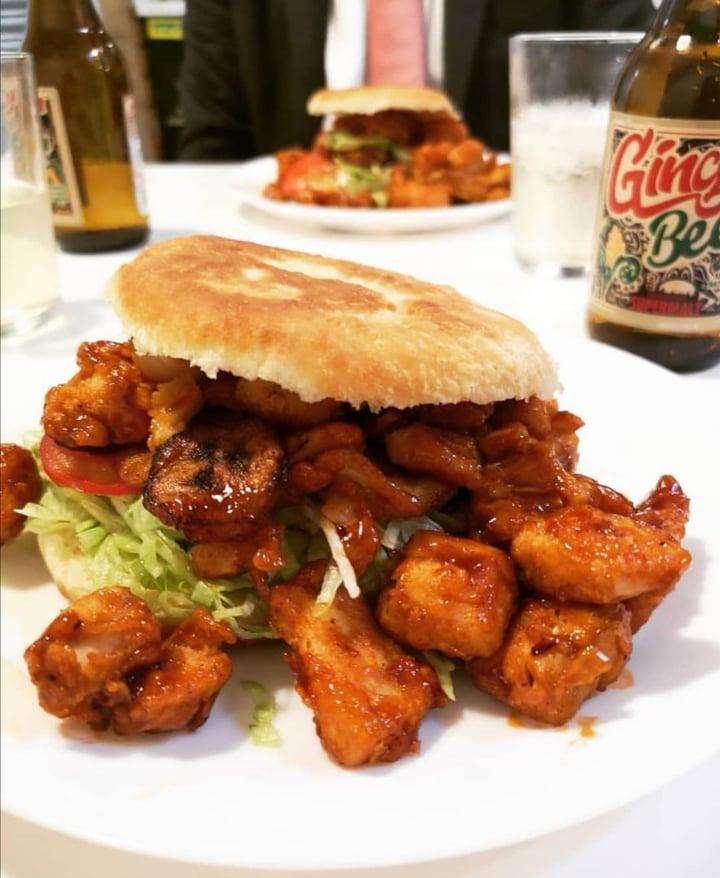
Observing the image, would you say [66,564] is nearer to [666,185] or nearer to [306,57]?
[666,185]

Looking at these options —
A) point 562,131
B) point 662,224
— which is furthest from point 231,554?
point 562,131

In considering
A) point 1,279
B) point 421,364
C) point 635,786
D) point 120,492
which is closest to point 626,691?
point 635,786

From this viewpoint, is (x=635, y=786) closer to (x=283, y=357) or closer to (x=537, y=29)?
(x=283, y=357)

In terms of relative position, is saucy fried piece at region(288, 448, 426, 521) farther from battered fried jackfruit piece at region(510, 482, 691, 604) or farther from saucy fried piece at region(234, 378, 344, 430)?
battered fried jackfruit piece at region(510, 482, 691, 604)

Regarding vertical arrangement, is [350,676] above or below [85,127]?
below

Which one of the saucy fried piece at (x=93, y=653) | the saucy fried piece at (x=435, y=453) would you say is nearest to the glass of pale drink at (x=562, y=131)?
the saucy fried piece at (x=435, y=453)

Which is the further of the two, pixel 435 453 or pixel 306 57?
pixel 306 57
